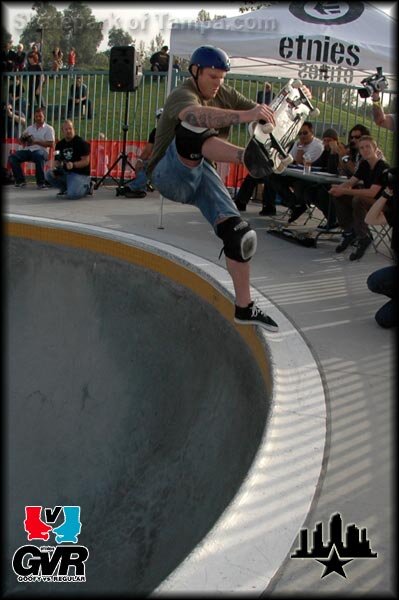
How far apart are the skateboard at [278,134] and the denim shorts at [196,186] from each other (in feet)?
1.35

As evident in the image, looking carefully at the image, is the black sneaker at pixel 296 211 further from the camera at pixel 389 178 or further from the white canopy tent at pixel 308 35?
the camera at pixel 389 178

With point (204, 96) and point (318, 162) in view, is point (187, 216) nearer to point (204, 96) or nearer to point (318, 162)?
point (318, 162)

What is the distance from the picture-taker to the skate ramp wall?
3852 millimetres

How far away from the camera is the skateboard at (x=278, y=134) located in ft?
13.4

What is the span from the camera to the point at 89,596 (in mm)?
3982

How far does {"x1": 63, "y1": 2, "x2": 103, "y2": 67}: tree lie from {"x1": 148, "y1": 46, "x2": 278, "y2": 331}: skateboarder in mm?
54200

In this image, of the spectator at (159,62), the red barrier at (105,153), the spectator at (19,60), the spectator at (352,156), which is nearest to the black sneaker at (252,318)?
the spectator at (352,156)

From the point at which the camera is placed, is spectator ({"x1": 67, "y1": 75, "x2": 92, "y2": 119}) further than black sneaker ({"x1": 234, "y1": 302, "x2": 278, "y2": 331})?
Yes

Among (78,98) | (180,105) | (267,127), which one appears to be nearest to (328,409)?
(267,127)

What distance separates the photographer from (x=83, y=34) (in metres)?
58.2

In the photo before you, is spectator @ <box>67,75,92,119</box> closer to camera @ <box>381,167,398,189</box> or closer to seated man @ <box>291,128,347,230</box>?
seated man @ <box>291,128,347,230</box>

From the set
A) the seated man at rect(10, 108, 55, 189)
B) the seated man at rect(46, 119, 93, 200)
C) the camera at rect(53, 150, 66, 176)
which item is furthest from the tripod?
the seated man at rect(10, 108, 55, 189)

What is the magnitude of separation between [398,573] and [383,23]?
844 centimetres

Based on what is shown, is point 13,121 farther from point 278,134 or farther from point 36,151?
point 278,134
